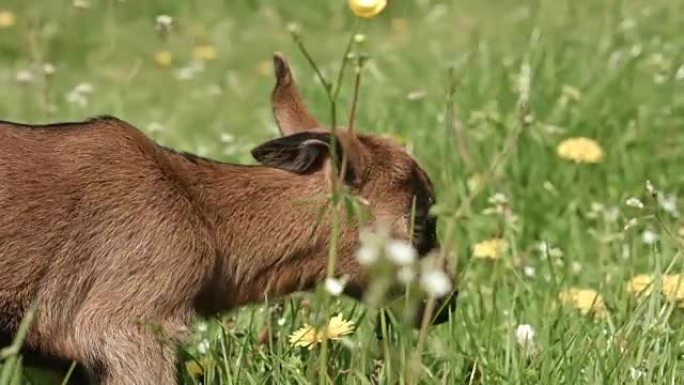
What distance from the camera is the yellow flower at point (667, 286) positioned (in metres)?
3.92

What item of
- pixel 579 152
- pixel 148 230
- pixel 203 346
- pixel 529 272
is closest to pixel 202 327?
pixel 203 346

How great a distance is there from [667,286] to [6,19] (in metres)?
8.07

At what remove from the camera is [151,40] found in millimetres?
11203

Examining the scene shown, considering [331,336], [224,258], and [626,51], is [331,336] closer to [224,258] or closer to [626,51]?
[224,258]

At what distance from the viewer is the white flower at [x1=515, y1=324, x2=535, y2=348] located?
12.7ft

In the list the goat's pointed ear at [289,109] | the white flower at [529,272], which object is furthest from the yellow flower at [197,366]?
the white flower at [529,272]

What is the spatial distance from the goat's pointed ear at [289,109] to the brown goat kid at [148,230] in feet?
0.34

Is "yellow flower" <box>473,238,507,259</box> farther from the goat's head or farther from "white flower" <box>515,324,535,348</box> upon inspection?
"white flower" <box>515,324,535,348</box>

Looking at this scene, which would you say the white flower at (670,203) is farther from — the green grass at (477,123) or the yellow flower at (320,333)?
the yellow flower at (320,333)

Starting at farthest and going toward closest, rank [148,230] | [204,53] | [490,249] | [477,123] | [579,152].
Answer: [204,53] → [477,123] → [579,152] → [490,249] → [148,230]

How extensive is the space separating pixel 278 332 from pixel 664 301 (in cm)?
106

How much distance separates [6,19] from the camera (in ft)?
37.2

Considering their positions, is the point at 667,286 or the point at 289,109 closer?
the point at 667,286

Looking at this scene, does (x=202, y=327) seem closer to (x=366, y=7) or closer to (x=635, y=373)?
(x=635, y=373)
